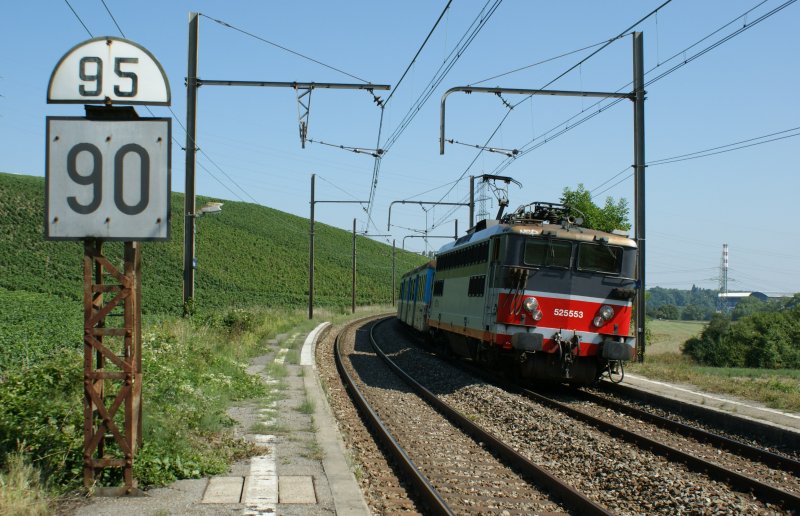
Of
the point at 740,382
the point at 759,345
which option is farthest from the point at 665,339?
the point at 740,382

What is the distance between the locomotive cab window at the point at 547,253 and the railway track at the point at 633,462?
110 inches

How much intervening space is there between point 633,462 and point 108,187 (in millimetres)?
6395

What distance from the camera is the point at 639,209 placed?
709 inches

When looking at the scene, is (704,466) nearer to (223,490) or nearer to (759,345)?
(223,490)

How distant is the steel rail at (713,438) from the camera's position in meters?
9.08

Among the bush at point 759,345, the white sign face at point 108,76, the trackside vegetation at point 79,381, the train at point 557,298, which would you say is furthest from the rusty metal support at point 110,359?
the bush at point 759,345

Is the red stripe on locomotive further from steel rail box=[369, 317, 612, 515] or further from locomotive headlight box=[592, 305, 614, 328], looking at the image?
steel rail box=[369, 317, 612, 515]

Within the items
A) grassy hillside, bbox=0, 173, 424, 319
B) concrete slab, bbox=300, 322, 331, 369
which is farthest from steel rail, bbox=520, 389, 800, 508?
grassy hillside, bbox=0, 173, 424, 319

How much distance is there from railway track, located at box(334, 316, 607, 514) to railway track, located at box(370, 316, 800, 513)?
375mm

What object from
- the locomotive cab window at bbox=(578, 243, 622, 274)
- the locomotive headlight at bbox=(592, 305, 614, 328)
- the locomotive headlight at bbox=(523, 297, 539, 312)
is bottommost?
the locomotive headlight at bbox=(592, 305, 614, 328)

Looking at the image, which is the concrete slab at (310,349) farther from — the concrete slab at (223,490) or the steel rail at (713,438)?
the concrete slab at (223,490)

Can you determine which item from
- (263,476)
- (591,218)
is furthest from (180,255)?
(263,476)

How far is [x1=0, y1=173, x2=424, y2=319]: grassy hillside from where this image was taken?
59656 mm

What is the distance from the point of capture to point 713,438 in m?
10.6
